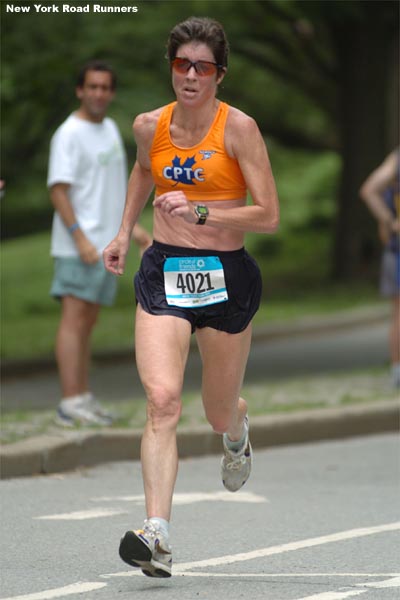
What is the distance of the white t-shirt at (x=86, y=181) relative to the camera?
31.6 feet

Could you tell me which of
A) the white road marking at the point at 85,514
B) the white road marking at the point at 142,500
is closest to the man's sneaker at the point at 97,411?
the white road marking at the point at 142,500

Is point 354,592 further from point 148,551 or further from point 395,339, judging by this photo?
point 395,339

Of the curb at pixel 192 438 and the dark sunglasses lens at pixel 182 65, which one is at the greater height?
the dark sunglasses lens at pixel 182 65

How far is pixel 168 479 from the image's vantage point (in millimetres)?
5648

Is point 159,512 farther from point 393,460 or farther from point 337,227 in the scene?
point 337,227

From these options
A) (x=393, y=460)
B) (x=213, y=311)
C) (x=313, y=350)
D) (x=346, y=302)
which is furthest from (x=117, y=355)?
(x=213, y=311)

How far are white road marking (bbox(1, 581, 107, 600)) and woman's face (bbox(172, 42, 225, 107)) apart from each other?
1825mm

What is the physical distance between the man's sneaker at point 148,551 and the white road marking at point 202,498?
7.14 feet

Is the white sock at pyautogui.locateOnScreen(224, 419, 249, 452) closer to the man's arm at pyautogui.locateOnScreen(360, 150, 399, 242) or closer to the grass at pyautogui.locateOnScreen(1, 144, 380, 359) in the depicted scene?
the man's arm at pyautogui.locateOnScreen(360, 150, 399, 242)

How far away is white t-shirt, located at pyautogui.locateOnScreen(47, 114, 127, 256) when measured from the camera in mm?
9625

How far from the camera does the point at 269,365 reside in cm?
1513

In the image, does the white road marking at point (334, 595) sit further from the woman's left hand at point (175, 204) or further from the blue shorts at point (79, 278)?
the blue shorts at point (79, 278)

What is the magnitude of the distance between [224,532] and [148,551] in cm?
143

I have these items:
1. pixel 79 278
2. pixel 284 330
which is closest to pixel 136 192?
pixel 79 278
